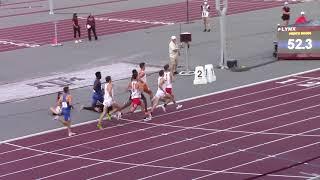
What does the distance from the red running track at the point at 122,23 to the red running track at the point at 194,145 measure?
55.0ft

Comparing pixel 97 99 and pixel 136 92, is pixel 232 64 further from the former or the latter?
pixel 136 92

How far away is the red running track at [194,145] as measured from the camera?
50.3 ft

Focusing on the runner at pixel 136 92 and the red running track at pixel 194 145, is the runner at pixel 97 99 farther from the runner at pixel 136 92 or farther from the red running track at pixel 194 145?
the runner at pixel 136 92

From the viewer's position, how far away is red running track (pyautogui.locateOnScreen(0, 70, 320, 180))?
15.3m

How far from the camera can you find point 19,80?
27.2 metres

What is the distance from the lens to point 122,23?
4188cm

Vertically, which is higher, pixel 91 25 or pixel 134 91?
pixel 91 25

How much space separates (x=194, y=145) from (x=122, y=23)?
82.9 feet

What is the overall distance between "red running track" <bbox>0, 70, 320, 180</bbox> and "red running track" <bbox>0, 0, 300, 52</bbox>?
16.8 m

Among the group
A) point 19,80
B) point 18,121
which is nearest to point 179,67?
point 19,80

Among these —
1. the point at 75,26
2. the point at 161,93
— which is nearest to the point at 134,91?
the point at 161,93

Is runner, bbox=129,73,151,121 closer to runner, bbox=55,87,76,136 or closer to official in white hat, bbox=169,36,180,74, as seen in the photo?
runner, bbox=55,87,76,136

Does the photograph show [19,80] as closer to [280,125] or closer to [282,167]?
[280,125]

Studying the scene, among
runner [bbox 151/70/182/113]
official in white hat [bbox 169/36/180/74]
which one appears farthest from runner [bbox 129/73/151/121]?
official in white hat [bbox 169/36/180/74]
